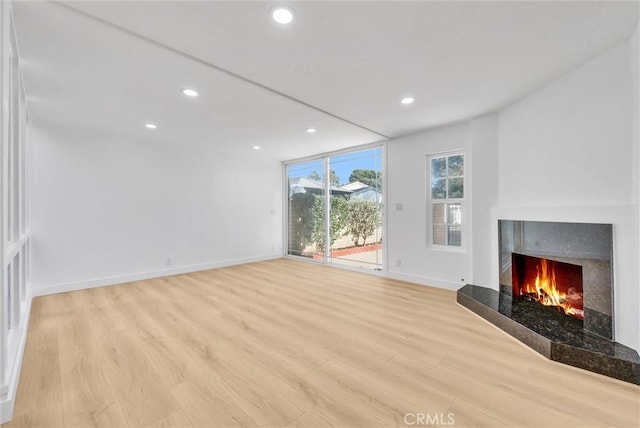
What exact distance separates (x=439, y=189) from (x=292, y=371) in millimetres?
3422

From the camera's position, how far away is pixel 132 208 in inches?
174

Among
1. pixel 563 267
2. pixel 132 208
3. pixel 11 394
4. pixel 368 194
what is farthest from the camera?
pixel 368 194

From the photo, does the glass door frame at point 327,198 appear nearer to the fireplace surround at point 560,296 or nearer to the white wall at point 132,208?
the white wall at point 132,208

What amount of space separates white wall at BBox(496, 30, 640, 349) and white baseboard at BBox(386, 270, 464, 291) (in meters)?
1.35

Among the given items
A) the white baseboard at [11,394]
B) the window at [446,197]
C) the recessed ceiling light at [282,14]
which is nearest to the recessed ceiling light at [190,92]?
the recessed ceiling light at [282,14]

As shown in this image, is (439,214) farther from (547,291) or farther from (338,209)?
(338,209)

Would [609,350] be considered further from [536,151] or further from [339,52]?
[339,52]

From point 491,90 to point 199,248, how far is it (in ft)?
17.5

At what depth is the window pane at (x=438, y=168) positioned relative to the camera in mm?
4062

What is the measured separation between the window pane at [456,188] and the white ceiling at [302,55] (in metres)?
0.93

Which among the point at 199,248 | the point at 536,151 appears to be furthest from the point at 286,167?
the point at 536,151

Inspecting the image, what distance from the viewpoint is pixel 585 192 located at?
230 centimetres

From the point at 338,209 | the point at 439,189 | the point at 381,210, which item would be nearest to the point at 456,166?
the point at 439,189

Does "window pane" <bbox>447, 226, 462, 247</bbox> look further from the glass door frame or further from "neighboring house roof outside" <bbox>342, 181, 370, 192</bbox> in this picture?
"neighboring house roof outside" <bbox>342, 181, 370, 192</bbox>
